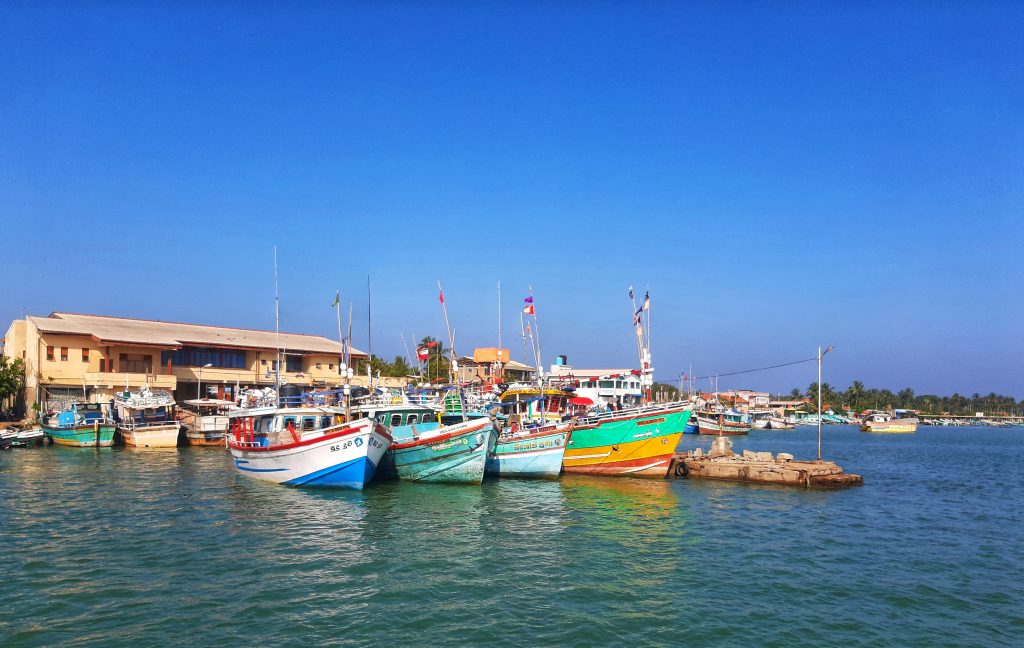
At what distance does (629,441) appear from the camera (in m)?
30.9

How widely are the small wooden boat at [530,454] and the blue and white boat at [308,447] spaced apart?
5.35 m

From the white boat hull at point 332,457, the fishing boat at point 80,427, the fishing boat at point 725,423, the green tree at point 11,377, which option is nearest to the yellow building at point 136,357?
the green tree at point 11,377

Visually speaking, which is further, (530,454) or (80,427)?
(80,427)

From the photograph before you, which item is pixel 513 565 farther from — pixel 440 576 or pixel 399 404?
pixel 399 404

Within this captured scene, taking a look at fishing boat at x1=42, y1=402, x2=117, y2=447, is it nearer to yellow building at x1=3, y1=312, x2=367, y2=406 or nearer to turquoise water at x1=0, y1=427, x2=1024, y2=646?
yellow building at x1=3, y1=312, x2=367, y2=406

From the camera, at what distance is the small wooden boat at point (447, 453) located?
87.8 ft

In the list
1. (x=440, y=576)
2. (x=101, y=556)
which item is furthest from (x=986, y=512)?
Answer: (x=101, y=556)

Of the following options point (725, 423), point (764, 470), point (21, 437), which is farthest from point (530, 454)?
point (725, 423)

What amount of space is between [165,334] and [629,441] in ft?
135

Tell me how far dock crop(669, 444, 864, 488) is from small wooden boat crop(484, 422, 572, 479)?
6.27 meters

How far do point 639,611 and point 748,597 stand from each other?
2.59 meters

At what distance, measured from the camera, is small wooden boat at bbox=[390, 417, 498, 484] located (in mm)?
26750

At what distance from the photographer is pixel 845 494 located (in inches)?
1106

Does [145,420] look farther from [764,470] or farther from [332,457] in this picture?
[764,470]
